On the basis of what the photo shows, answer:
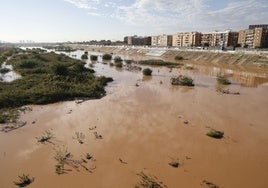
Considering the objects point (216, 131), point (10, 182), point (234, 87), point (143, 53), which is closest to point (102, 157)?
point (10, 182)

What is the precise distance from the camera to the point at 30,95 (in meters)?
19.6

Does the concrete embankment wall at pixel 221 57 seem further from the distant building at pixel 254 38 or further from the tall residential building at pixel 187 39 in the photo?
the tall residential building at pixel 187 39

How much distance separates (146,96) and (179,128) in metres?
8.17

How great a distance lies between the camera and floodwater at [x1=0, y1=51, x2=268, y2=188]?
938 centimetres

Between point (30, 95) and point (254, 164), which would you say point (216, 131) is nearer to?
point (254, 164)

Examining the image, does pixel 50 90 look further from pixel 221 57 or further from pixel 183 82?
pixel 221 57

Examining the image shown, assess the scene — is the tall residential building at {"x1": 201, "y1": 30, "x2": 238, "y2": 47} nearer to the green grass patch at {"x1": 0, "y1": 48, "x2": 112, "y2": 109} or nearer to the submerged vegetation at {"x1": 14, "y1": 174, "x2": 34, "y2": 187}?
the green grass patch at {"x1": 0, "y1": 48, "x2": 112, "y2": 109}

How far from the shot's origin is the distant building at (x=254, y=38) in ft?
236

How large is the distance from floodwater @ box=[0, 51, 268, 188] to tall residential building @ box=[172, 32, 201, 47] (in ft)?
265

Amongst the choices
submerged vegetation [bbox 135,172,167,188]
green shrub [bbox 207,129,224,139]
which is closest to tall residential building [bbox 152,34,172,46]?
green shrub [bbox 207,129,224,139]

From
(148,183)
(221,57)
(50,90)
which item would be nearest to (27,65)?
(50,90)

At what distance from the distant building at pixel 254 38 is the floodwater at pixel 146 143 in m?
61.2

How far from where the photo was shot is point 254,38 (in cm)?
7494

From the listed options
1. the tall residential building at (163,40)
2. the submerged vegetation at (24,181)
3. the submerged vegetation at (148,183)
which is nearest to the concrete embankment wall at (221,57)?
the submerged vegetation at (148,183)
